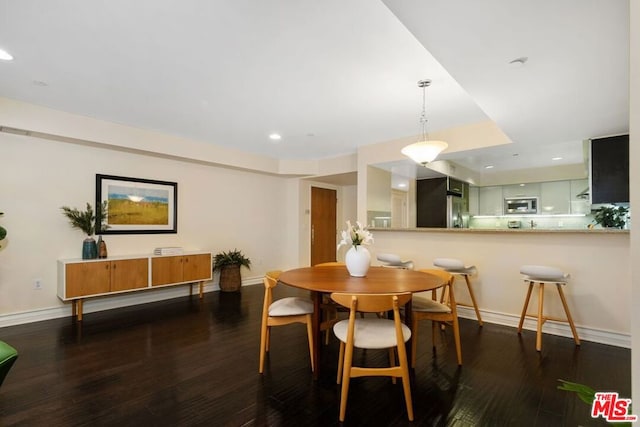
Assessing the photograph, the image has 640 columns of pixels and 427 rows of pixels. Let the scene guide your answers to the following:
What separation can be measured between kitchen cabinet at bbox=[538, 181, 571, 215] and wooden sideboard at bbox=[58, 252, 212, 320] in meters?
6.57

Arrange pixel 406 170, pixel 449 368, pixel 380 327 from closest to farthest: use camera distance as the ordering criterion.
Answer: pixel 380 327 → pixel 449 368 → pixel 406 170

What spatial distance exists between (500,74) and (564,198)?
5.10m

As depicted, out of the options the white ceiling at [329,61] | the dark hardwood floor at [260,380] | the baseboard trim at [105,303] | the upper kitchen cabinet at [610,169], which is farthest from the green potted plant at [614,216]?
the baseboard trim at [105,303]

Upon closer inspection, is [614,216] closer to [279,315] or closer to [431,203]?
[431,203]

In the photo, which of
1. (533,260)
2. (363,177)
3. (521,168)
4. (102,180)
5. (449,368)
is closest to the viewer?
(449,368)

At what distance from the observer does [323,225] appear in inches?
279

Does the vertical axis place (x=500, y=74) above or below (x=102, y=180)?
above

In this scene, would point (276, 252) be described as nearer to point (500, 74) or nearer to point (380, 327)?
point (380, 327)

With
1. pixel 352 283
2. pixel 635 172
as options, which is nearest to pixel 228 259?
pixel 352 283

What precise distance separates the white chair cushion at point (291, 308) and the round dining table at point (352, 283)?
127 millimetres

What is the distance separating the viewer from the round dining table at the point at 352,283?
83.3 inches

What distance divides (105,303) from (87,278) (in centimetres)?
66

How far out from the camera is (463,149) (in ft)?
12.4

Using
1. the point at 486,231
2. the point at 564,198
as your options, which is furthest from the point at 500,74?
the point at 564,198
